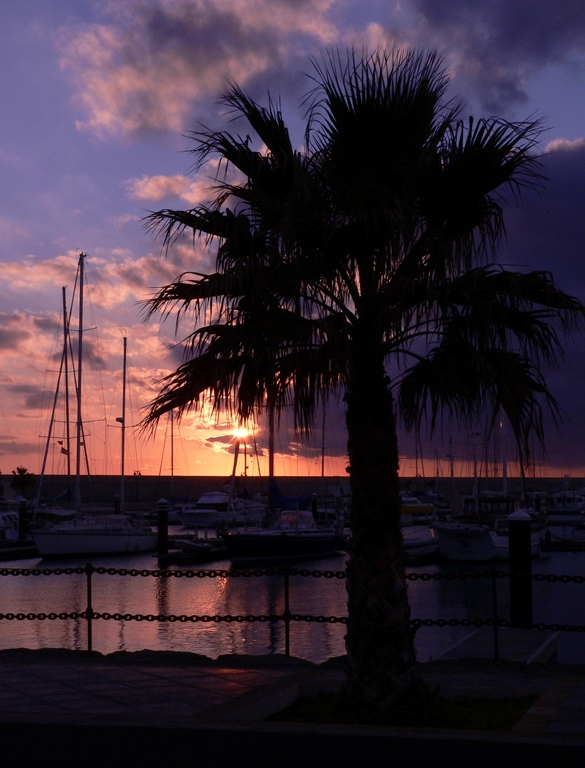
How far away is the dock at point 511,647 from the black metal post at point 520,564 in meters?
0.27

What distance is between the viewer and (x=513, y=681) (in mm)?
9336

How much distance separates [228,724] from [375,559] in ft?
5.87

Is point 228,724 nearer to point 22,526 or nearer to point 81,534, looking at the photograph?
point 81,534

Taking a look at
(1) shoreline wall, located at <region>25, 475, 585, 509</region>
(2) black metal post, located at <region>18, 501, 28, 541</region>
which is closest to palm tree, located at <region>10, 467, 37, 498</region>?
(1) shoreline wall, located at <region>25, 475, 585, 509</region>

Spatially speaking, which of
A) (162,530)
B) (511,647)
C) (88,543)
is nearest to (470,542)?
(162,530)

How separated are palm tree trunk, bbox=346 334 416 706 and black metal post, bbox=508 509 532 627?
728 centimetres

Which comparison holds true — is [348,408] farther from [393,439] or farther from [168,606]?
[168,606]

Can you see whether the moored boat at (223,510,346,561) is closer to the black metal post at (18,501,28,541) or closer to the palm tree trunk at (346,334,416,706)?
the black metal post at (18,501,28,541)

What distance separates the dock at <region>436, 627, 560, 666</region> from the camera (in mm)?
12034

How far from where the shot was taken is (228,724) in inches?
269

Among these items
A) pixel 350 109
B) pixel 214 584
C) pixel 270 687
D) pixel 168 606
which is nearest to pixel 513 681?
pixel 270 687

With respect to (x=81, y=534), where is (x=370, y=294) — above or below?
above

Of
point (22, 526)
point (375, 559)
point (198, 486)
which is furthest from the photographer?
point (198, 486)

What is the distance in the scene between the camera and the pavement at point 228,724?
6.04m
